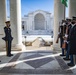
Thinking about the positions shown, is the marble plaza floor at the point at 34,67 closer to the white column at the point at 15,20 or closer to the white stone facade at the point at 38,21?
the white column at the point at 15,20

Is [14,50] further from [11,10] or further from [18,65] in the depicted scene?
[18,65]

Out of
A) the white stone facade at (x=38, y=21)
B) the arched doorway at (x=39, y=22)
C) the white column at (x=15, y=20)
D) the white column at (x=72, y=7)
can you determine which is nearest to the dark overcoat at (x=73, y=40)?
the white column at (x=72, y=7)

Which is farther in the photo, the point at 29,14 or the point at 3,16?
the point at 29,14

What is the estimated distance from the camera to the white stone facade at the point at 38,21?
107 ft

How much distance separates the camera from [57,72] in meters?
5.36

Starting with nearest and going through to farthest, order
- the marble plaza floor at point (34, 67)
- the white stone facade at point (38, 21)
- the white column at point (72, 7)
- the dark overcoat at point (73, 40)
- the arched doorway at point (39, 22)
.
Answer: the marble plaza floor at point (34, 67), the dark overcoat at point (73, 40), the white column at point (72, 7), the white stone facade at point (38, 21), the arched doorway at point (39, 22)

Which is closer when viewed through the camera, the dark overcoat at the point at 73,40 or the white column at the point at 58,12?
the dark overcoat at the point at 73,40

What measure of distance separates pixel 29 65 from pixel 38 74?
37.5 inches

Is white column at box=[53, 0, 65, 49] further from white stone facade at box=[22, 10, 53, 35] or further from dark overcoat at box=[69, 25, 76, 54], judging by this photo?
white stone facade at box=[22, 10, 53, 35]

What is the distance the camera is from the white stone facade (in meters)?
32.5

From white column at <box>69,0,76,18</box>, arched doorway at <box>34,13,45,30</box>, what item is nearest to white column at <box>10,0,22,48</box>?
white column at <box>69,0,76,18</box>

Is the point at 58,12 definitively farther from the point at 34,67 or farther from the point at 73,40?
the point at 34,67

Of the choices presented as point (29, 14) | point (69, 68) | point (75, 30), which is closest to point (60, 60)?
point (69, 68)

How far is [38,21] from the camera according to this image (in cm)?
3341
